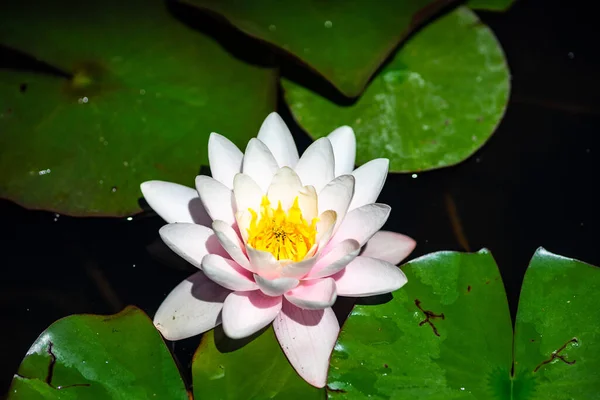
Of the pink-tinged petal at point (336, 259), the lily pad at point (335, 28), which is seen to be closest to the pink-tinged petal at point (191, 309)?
the pink-tinged petal at point (336, 259)

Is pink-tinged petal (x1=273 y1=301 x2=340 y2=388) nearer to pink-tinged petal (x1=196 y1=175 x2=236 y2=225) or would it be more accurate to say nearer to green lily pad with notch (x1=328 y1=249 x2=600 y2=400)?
green lily pad with notch (x1=328 y1=249 x2=600 y2=400)

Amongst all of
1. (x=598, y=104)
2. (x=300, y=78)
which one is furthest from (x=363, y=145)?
(x=598, y=104)

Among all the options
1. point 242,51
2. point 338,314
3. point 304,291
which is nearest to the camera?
point 304,291

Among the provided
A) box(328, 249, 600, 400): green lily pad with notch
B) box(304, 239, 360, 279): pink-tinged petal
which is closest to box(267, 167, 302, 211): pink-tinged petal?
box(304, 239, 360, 279): pink-tinged petal

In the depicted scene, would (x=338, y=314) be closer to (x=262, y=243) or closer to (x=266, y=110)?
(x=262, y=243)

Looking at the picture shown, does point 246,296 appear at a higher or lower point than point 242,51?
lower

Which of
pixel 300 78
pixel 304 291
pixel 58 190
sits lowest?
pixel 58 190
